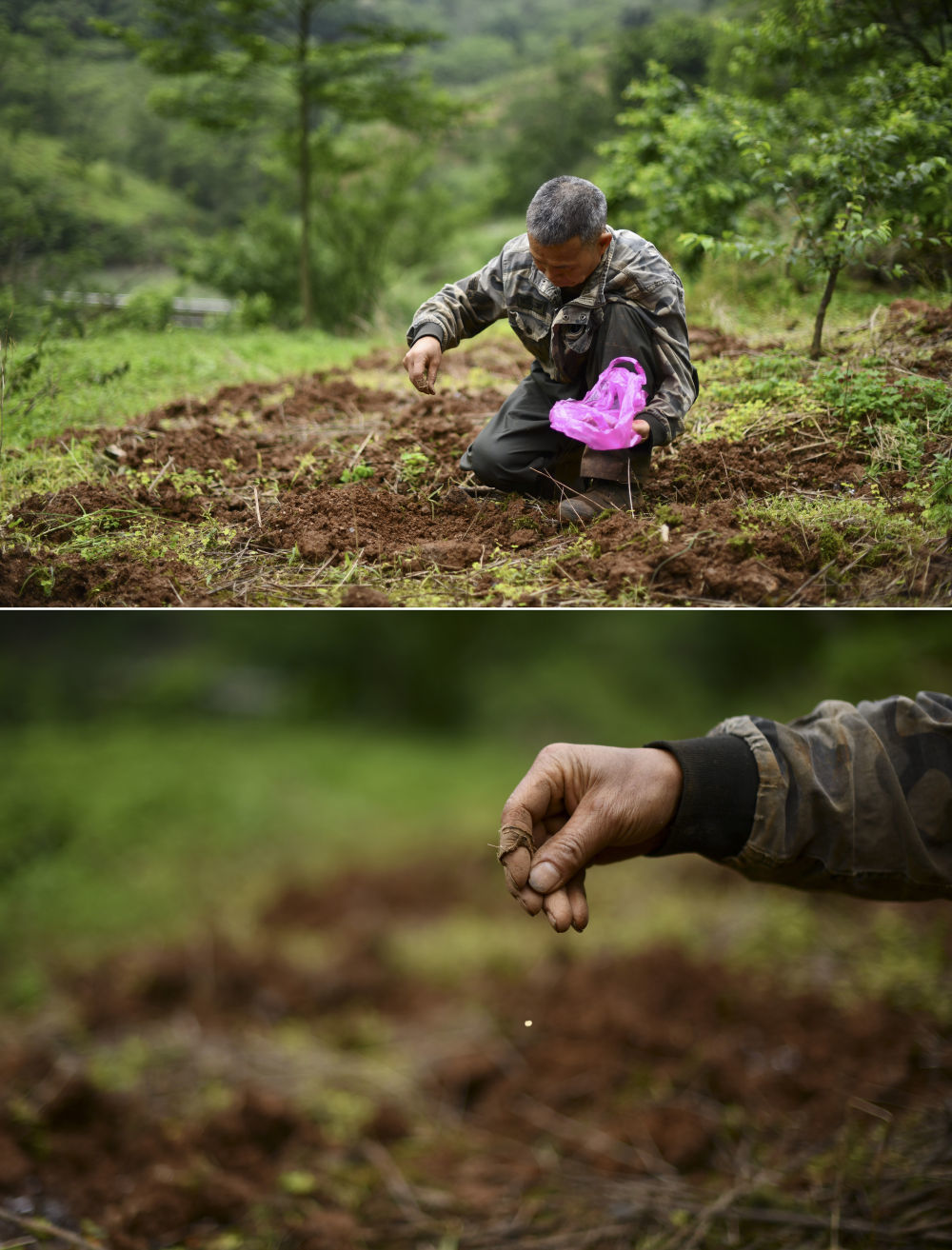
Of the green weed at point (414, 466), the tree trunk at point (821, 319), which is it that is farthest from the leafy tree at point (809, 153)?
the green weed at point (414, 466)

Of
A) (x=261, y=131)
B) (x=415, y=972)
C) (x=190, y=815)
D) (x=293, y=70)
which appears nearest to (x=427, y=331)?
(x=415, y=972)

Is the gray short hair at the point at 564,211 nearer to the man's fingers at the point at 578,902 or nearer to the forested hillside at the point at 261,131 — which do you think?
the man's fingers at the point at 578,902

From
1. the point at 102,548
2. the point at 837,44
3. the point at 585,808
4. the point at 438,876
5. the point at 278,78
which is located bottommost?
the point at 438,876

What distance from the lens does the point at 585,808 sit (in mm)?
1812

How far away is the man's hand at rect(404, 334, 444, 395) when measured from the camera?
2.17 metres

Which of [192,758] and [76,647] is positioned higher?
[76,647]

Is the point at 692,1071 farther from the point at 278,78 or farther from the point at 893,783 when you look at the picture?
the point at 278,78

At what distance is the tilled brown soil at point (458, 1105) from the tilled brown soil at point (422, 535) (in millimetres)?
1792

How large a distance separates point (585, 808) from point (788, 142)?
76.8 inches

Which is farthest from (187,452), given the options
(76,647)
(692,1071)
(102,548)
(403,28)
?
(76,647)

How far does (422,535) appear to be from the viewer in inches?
85.2

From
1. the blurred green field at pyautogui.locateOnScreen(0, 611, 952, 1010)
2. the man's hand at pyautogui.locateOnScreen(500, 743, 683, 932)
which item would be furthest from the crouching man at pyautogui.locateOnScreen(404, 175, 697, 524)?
the blurred green field at pyautogui.locateOnScreen(0, 611, 952, 1010)

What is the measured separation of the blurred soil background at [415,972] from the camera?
2.74 meters

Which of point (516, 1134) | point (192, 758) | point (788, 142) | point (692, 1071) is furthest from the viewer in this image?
point (192, 758)
